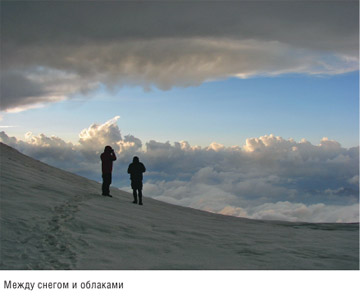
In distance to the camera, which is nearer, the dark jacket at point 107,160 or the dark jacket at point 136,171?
the dark jacket at point 107,160

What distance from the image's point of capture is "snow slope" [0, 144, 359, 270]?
787cm

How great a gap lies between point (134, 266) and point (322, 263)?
15.4 feet

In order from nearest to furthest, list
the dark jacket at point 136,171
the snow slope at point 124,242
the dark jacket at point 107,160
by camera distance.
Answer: the snow slope at point 124,242 → the dark jacket at point 107,160 → the dark jacket at point 136,171

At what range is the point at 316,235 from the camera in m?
13.8

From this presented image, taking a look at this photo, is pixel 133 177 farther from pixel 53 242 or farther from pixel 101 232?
pixel 53 242

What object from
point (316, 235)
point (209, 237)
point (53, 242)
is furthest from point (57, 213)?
point (316, 235)

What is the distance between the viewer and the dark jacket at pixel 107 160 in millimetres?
15930

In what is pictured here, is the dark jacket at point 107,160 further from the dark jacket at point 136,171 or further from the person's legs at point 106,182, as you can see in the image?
the dark jacket at point 136,171

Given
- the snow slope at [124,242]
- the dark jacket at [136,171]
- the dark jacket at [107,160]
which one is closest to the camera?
the snow slope at [124,242]

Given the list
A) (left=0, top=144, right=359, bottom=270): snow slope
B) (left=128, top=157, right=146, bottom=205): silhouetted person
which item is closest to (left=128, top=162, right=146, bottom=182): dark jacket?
(left=128, top=157, right=146, bottom=205): silhouetted person

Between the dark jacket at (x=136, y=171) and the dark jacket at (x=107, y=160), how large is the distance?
1096mm

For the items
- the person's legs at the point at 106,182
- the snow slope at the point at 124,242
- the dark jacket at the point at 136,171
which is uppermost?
the dark jacket at the point at 136,171

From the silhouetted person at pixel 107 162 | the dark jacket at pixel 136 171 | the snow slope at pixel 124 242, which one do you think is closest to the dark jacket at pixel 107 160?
the silhouetted person at pixel 107 162

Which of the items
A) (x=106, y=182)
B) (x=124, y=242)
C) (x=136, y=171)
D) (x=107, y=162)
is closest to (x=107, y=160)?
(x=107, y=162)
